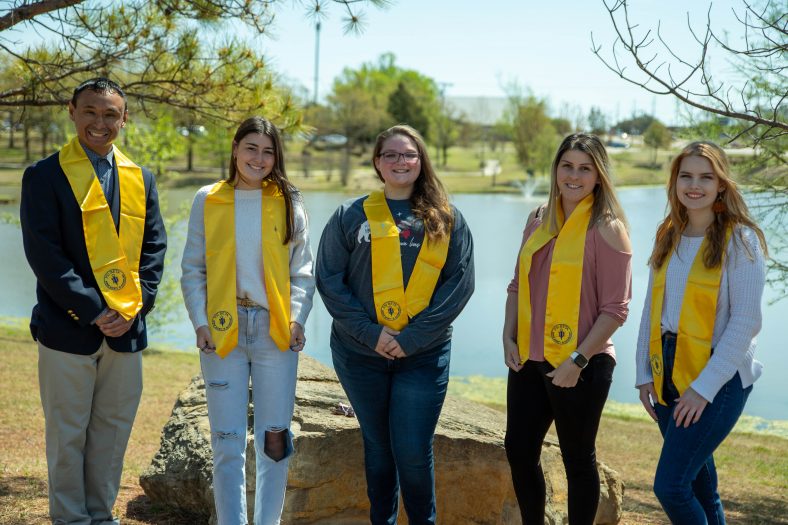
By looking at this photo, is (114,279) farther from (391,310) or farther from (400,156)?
(400,156)

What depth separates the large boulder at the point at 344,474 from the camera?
431 cm

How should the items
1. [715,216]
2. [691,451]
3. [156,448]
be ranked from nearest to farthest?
1. [691,451]
2. [715,216]
3. [156,448]

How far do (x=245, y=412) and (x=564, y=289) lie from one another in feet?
4.74

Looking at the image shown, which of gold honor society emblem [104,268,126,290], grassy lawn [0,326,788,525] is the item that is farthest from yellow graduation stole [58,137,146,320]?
grassy lawn [0,326,788,525]

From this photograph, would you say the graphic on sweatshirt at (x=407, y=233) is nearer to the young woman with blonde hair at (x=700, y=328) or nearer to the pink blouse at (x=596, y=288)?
the pink blouse at (x=596, y=288)

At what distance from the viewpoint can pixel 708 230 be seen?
3.37 meters

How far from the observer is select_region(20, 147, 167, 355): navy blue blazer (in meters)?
3.54

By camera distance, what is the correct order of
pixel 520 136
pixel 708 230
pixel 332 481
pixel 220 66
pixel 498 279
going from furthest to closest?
1. pixel 520 136
2. pixel 498 279
3. pixel 220 66
4. pixel 332 481
5. pixel 708 230

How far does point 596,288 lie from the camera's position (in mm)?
3635

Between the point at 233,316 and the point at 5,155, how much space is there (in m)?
40.0

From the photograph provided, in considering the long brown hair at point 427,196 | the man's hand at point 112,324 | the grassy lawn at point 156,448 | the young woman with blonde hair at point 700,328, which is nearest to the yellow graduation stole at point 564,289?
the young woman with blonde hair at point 700,328

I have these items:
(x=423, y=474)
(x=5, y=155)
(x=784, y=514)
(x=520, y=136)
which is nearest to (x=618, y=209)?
(x=423, y=474)

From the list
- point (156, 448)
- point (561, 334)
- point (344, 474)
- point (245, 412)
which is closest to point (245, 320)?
point (245, 412)

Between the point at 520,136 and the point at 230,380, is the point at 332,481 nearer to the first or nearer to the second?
the point at 230,380
